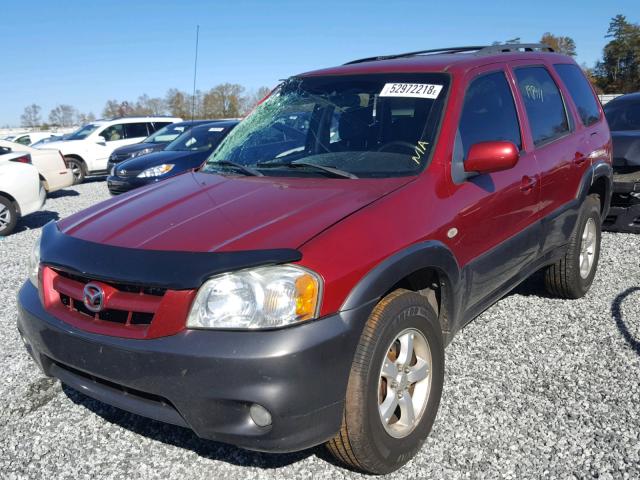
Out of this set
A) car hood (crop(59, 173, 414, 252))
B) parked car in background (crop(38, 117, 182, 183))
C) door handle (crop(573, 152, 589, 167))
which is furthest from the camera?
parked car in background (crop(38, 117, 182, 183))

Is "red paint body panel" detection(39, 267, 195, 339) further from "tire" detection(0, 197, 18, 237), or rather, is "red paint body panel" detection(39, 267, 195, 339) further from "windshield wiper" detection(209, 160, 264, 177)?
"tire" detection(0, 197, 18, 237)

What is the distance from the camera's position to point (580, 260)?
15.4ft

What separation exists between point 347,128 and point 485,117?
827mm

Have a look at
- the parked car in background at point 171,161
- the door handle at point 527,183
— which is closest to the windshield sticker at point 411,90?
the door handle at point 527,183

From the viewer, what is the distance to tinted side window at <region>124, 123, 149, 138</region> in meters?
16.7

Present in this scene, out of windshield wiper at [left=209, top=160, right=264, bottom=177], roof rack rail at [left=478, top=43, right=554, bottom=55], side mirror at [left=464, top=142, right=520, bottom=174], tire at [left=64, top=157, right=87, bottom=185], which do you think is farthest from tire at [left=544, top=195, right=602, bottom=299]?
tire at [left=64, top=157, right=87, bottom=185]

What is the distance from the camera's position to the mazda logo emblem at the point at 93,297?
241 cm

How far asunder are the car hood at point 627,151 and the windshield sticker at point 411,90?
14.8 feet

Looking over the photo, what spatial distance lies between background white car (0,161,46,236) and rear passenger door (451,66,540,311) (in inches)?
324

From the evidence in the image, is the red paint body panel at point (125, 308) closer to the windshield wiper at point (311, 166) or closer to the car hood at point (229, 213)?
the car hood at point (229, 213)

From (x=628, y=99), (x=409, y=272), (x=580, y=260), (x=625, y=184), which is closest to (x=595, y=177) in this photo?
(x=580, y=260)

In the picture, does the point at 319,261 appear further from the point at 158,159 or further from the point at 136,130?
the point at 136,130

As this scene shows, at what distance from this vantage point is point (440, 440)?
292cm

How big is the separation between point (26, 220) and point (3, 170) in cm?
173
